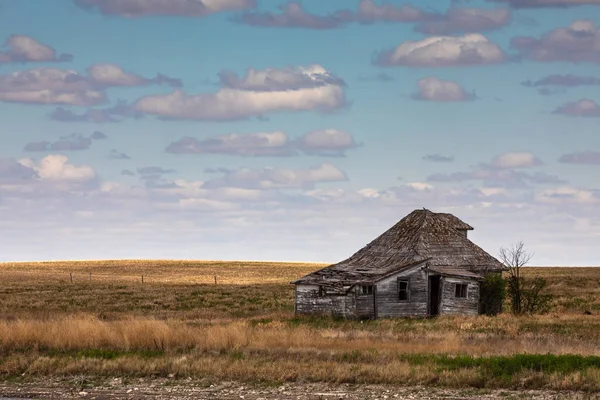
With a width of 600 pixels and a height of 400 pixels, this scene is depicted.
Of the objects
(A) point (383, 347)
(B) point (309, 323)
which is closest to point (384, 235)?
(B) point (309, 323)

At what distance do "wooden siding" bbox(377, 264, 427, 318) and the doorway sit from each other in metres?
0.61

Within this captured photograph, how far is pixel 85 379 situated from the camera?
888 inches

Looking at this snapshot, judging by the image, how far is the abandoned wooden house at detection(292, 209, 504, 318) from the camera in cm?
4384

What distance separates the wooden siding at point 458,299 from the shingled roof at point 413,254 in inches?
32.9

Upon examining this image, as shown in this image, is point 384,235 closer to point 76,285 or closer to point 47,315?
point 47,315

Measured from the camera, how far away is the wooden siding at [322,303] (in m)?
43.8

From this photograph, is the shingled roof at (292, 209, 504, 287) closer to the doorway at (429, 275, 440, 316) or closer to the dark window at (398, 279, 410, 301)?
the doorway at (429, 275, 440, 316)

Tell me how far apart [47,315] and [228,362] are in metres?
21.1

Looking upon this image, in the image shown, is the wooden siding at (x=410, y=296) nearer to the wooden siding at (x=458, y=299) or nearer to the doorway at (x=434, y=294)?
the doorway at (x=434, y=294)

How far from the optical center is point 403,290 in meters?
44.5

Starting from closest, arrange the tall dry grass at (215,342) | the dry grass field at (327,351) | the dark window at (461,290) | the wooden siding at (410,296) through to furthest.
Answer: the dry grass field at (327,351) → the tall dry grass at (215,342) → the wooden siding at (410,296) → the dark window at (461,290)

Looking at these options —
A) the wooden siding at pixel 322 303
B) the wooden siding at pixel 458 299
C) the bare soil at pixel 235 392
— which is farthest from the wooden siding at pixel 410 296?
the bare soil at pixel 235 392

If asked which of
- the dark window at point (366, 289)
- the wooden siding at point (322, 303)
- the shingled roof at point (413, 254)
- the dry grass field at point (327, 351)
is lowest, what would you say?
the dry grass field at point (327, 351)

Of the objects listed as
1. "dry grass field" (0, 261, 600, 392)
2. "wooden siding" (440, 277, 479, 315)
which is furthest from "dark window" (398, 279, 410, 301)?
"dry grass field" (0, 261, 600, 392)
